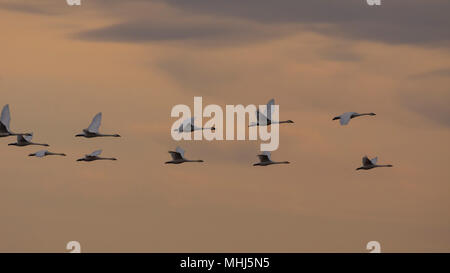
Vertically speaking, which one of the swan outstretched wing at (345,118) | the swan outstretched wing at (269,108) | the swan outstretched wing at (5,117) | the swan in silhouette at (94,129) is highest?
the swan in silhouette at (94,129)

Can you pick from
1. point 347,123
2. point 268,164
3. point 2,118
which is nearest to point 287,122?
point 268,164

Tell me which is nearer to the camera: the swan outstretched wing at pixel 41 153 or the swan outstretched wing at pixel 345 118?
the swan outstretched wing at pixel 345 118

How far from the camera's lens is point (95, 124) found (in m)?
110

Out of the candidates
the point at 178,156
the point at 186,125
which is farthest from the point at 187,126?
the point at 178,156

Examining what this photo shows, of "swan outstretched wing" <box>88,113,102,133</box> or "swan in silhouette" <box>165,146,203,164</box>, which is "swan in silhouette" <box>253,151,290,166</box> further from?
"swan outstretched wing" <box>88,113,102,133</box>

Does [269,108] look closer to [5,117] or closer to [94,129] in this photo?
[94,129]

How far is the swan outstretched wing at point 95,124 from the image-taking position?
110 metres

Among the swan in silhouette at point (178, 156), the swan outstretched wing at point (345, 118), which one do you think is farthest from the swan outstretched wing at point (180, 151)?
the swan outstretched wing at point (345, 118)

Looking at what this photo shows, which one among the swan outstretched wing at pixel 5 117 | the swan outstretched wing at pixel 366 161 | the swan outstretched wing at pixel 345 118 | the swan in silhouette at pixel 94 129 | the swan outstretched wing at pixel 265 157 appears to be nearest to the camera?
the swan outstretched wing at pixel 345 118

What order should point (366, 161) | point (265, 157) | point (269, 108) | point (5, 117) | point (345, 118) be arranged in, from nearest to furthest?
point (345, 118) → point (5, 117) → point (269, 108) → point (366, 161) → point (265, 157)

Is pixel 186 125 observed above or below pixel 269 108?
above

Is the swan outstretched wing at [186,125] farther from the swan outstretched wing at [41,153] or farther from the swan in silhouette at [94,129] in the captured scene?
the swan outstretched wing at [41,153]
